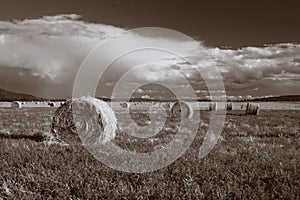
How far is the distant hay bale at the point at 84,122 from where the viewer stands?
1315 cm

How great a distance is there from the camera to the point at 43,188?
693 cm

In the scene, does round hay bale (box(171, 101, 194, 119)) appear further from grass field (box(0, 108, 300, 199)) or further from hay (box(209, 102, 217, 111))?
grass field (box(0, 108, 300, 199))

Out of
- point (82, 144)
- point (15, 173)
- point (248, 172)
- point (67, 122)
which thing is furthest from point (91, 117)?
point (248, 172)

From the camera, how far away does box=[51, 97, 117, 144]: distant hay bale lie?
13148 millimetres

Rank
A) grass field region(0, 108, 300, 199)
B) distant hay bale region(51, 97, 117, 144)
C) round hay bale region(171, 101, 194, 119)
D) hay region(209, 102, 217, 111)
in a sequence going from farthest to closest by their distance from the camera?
hay region(209, 102, 217, 111) < round hay bale region(171, 101, 194, 119) < distant hay bale region(51, 97, 117, 144) < grass field region(0, 108, 300, 199)

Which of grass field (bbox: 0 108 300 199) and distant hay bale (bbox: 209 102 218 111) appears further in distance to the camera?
distant hay bale (bbox: 209 102 218 111)

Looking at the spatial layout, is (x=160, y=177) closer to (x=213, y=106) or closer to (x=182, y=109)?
(x=182, y=109)

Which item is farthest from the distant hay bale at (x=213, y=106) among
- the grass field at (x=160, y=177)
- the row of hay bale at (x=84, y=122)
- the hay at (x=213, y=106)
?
the grass field at (x=160, y=177)

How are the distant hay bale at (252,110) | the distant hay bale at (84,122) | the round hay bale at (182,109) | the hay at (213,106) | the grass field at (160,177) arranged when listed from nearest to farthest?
the grass field at (160,177) → the distant hay bale at (84,122) → the round hay bale at (182,109) → the distant hay bale at (252,110) → the hay at (213,106)

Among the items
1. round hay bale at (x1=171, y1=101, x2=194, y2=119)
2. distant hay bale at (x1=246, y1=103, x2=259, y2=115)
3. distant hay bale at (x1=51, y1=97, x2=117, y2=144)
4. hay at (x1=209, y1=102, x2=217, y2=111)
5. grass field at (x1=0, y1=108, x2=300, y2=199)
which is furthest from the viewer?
hay at (x1=209, y1=102, x2=217, y2=111)

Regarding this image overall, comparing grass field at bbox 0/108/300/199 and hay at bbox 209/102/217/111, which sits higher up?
hay at bbox 209/102/217/111

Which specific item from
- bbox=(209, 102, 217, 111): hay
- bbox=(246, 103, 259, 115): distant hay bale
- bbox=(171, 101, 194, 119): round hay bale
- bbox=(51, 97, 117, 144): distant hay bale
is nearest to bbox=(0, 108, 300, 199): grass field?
bbox=(51, 97, 117, 144): distant hay bale

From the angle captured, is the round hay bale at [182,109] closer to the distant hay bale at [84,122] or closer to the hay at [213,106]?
the hay at [213,106]

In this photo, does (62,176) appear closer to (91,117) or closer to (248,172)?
(248,172)
